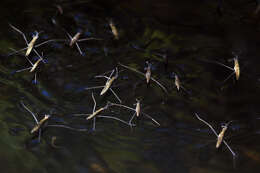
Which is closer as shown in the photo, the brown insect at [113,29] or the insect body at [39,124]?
the brown insect at [113,29]

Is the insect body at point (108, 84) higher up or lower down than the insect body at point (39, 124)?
higher up

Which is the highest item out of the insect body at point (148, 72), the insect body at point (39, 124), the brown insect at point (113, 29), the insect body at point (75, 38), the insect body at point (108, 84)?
the brown insect at point (113, 29)

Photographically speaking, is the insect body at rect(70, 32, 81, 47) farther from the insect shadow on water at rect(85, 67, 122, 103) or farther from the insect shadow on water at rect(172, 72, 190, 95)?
the insect shadow on water at rect(172, 72, 190, 95)

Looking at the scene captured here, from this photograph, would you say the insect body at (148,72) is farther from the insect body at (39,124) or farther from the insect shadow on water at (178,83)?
the insect body at (39,124)

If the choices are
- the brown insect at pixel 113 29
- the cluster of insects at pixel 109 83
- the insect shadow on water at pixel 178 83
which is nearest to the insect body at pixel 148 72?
the cluster of insects at pixel 109 83

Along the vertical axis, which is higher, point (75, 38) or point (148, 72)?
point (75, 38)

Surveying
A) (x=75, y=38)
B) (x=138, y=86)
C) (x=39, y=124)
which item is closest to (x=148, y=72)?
(x=138, y=86)

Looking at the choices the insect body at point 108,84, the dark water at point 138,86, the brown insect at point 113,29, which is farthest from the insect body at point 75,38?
the insect body at point 108,84

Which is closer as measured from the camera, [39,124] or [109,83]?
[109,83]

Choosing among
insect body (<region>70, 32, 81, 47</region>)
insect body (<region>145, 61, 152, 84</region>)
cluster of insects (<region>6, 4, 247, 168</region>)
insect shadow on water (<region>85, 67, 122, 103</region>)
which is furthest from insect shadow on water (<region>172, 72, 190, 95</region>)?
insect body (<region>70, 32, 81, 47</region>)

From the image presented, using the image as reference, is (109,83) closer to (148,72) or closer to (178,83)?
(148,72)
